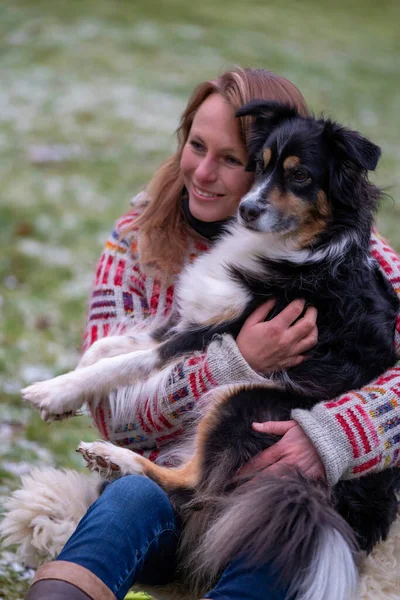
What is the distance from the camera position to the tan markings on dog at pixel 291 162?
9.50 ft

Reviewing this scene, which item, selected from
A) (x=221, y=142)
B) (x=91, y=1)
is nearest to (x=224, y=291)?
(x=221, y=142)

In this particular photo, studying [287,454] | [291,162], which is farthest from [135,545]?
[291,162]

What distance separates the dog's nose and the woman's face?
0.31 m

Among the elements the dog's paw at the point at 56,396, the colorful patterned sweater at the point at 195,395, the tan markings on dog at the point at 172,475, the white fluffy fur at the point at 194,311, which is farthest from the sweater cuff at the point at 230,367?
the dog's paw at the point at 56,396

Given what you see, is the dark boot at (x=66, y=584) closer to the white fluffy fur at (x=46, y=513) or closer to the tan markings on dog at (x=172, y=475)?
the tan markings on dog at (x=172, y=475)

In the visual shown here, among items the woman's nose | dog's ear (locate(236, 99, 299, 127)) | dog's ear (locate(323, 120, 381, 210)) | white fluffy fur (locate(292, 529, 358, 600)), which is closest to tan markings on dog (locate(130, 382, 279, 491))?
white fluffy fur (locate(292, 529, 358, 600))

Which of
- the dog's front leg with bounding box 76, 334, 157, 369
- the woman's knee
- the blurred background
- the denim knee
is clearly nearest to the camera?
the denim knee

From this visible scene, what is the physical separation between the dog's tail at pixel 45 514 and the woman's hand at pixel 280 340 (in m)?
0.82

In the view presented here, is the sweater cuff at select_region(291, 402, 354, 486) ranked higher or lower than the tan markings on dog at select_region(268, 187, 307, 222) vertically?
lower

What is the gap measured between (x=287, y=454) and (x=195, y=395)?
0.43 meters

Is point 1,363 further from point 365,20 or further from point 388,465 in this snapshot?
point 365,20

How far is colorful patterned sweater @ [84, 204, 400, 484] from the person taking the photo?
8.40 feet

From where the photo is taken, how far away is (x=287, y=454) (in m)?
2.58

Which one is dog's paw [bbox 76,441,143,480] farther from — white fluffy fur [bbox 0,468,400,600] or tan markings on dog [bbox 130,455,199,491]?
white fluffy fur [bbox 0,468,400,600]
